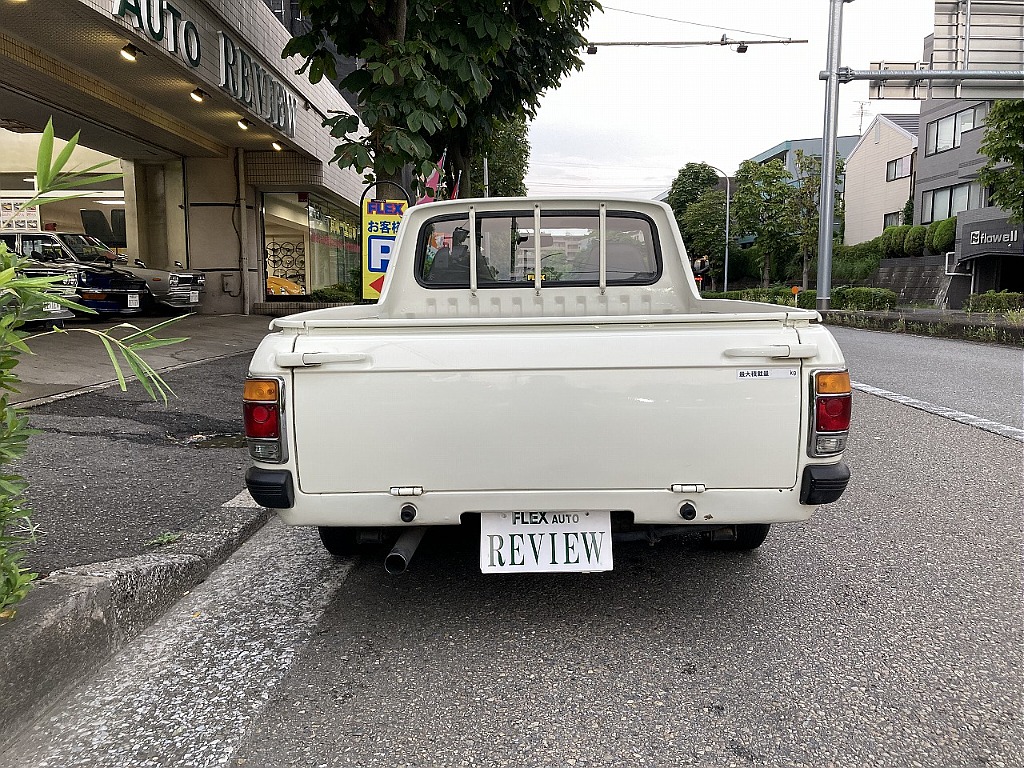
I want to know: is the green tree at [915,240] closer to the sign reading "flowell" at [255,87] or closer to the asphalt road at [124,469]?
the sign reading "flowell" at [255,87]

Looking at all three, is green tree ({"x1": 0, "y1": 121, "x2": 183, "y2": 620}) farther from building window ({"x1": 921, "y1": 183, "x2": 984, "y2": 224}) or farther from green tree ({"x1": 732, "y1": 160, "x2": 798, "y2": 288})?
green tree ({"x1": 732, "y1": 160, "x2": 798, "y2": 288})

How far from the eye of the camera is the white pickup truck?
2719 millimetres

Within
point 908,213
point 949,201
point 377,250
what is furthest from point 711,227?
point 377,250

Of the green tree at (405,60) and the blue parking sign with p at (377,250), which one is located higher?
the green tree at (405,60)

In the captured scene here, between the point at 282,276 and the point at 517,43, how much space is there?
44.8ft

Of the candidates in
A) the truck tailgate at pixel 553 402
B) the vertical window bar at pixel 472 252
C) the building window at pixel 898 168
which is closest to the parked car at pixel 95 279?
the vertical window bar at pixel 472 252

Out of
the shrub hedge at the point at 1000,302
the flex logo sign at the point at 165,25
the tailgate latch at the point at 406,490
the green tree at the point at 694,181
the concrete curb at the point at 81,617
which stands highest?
the green tree at the point at 694,181

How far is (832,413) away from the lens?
2.76 meters

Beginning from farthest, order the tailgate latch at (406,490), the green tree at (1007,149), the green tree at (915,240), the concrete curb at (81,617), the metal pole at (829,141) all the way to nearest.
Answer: the green tree at (915,240)
the green tree at (1007,149)
the metal pole at (829,141)
the tailgate latch at (406,490)
the concrete curb at (81,617)

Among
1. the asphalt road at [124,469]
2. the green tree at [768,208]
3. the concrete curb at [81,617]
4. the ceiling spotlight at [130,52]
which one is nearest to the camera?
the concrete curb at [81,617]

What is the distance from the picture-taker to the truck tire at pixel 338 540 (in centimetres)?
361

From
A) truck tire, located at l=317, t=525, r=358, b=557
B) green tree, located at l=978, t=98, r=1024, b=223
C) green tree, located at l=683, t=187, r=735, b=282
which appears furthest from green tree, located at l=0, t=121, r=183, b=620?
green tree, located at l=683, t=187, r=735, b=282

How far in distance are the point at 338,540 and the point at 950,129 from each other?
139 ft

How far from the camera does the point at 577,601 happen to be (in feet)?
11.0
